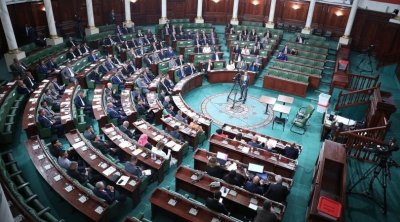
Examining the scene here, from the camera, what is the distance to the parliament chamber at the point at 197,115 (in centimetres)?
880

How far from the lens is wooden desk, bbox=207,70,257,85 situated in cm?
1847

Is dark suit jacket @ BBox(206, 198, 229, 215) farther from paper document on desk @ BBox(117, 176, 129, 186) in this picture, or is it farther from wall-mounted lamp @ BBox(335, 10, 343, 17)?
wall-mounted lamp @ BBox(335, 10, 343, 17)

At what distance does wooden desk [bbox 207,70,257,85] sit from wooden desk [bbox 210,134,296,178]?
7.42 m

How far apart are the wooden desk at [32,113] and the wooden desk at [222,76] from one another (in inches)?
355

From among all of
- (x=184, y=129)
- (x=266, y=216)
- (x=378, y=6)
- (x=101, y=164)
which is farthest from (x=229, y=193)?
(x=378, y=6)

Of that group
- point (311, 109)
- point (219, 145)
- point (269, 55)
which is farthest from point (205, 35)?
point (219, 145)

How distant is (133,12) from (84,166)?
19408 millimetres

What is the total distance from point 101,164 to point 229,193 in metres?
4.10

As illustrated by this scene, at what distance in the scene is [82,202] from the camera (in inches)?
315

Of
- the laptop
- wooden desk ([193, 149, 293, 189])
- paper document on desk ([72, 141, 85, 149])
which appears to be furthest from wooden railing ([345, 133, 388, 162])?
paper document on desk ([72, 141, 85, 149])

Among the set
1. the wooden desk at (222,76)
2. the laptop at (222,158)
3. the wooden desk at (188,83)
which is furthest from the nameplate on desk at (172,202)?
the wooden desk at (222,76)

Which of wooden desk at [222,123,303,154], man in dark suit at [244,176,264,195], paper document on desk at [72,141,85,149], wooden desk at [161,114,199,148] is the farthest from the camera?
wooden desk at [161,114,199,148]

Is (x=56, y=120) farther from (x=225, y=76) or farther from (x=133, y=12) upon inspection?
(x=133, y=12)

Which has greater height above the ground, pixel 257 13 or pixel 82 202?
pixel 257 13
